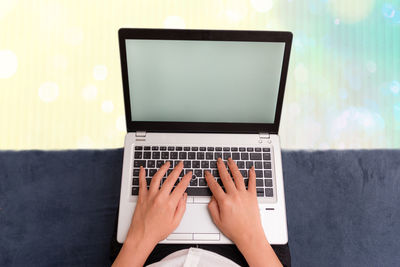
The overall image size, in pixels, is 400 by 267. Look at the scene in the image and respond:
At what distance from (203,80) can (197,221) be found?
35 centimetres

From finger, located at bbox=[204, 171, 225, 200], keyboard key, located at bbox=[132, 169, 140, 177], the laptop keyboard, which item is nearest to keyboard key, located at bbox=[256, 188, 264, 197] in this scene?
the laptop keyboard

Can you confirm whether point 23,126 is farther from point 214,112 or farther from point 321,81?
point 321,81

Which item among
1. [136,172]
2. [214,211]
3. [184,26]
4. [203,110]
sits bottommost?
[214,211]

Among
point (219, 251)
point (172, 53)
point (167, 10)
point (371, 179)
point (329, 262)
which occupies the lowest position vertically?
point (329, 262)

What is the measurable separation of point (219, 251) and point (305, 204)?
0.45m

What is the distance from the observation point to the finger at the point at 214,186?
0.81 meters

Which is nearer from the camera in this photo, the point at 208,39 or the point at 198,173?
the point at 208,39

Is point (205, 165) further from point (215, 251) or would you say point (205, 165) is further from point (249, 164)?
point (215, 251)

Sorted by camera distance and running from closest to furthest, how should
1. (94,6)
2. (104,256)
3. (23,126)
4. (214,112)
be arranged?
1. (214,112)
2. (104,256)
3. (23,126)
4. (94,6)

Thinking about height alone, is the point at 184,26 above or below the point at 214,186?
above

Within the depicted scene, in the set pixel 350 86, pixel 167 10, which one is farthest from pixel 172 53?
pixel 350 86

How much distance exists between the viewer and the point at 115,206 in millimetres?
1148

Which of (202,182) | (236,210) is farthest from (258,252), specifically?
(202,182)

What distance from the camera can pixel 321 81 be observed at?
131 cm
